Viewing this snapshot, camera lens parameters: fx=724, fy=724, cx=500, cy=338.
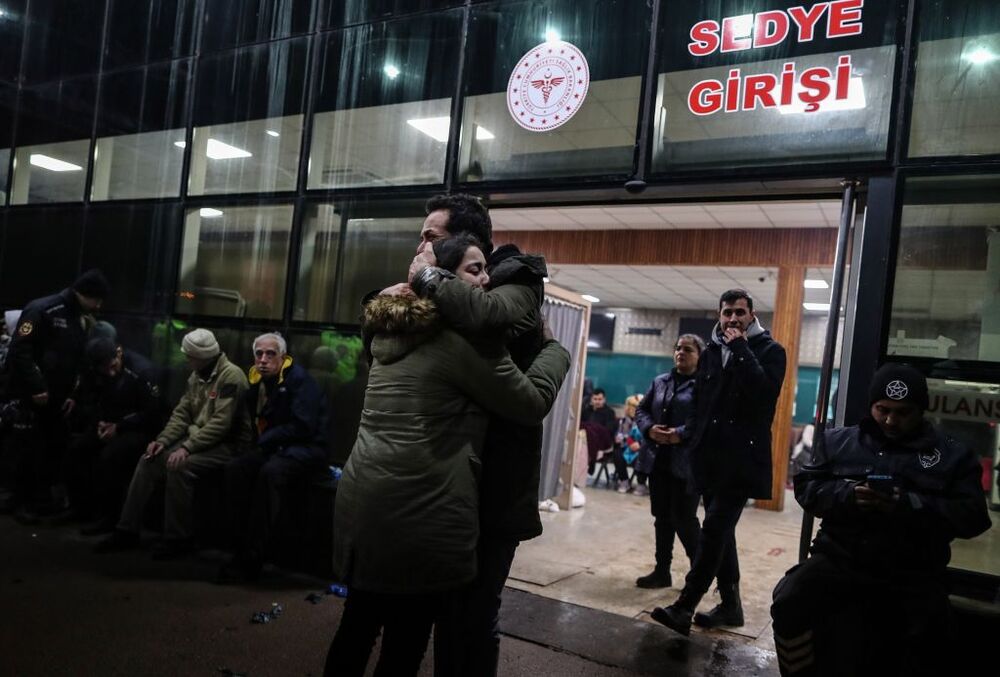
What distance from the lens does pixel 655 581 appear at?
448 cm

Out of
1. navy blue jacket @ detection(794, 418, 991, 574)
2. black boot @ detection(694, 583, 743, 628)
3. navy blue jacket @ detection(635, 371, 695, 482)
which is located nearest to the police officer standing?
navy blue jacket @ detection(635, 371, 695, 482)

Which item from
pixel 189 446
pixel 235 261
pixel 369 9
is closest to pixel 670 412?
pixel 189 446

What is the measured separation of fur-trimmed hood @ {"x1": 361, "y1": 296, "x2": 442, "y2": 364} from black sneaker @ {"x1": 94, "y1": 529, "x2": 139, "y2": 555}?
3321 mm

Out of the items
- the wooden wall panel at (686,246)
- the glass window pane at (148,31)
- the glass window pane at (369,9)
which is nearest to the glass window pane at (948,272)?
the glass window pane at (369,9)

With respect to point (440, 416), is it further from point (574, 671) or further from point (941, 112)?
point (941, 112)

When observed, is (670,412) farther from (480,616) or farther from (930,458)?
(480,616)

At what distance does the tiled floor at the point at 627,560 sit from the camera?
3836 mm

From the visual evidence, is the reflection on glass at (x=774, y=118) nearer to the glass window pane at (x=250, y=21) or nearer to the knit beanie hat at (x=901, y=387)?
the knit beanie hat at (x=901, y=387)

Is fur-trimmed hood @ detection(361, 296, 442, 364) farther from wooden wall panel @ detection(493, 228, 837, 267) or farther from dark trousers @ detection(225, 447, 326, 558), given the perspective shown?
wooden wall panel @ detection(493, 228, 837, 267)

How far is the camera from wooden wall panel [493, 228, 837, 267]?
9.21m

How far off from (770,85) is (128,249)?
465cm

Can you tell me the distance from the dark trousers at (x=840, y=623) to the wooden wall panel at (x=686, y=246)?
7207 mm

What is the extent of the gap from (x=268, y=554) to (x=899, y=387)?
3473mm

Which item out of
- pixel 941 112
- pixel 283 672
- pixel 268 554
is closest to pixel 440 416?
pixel 283 672
